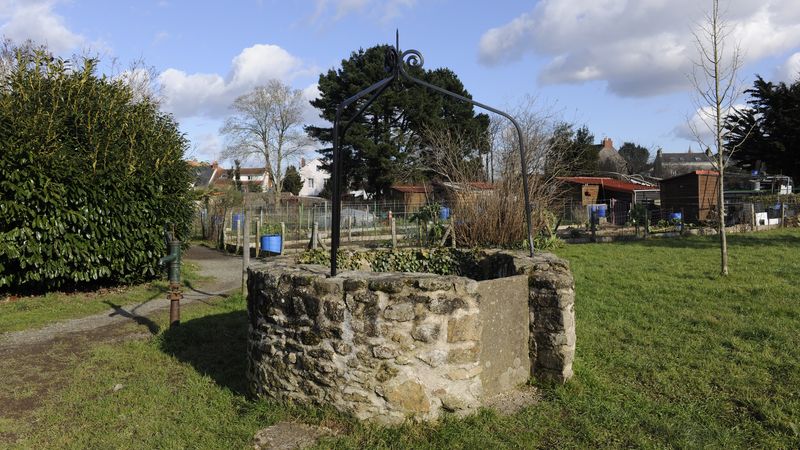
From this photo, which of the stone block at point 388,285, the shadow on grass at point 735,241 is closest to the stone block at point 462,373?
the stone block at point 388,285

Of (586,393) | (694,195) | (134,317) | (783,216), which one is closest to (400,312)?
(586,393)

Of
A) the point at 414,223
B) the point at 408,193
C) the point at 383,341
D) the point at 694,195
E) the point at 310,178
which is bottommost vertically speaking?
the point at 383,341

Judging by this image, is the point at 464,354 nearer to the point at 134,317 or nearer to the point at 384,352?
the point at 384,352

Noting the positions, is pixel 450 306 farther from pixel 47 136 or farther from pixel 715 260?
pixel 715 260

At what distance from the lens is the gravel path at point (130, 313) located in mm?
7023

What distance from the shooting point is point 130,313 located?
28.1 feet

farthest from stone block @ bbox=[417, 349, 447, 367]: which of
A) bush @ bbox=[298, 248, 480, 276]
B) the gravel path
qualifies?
the gravel path

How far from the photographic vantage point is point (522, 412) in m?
4.32

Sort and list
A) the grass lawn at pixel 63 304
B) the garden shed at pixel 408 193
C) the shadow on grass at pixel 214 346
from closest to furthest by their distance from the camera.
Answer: the shadow on grass at pixel 214 346
the grass lawn at pixel 63 304
the garden shed at pixel 408 193

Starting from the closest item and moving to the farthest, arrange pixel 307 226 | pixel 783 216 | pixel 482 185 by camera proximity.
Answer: pixel 482 185, pixel 783 216, pixel 307 226

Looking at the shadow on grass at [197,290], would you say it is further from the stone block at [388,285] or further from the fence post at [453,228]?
the stone block at [388,285]

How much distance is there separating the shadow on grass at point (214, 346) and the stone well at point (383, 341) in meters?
0.79

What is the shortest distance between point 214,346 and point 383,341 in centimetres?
325

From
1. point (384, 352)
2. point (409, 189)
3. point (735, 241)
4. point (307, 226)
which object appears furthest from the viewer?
point (409, 189)
